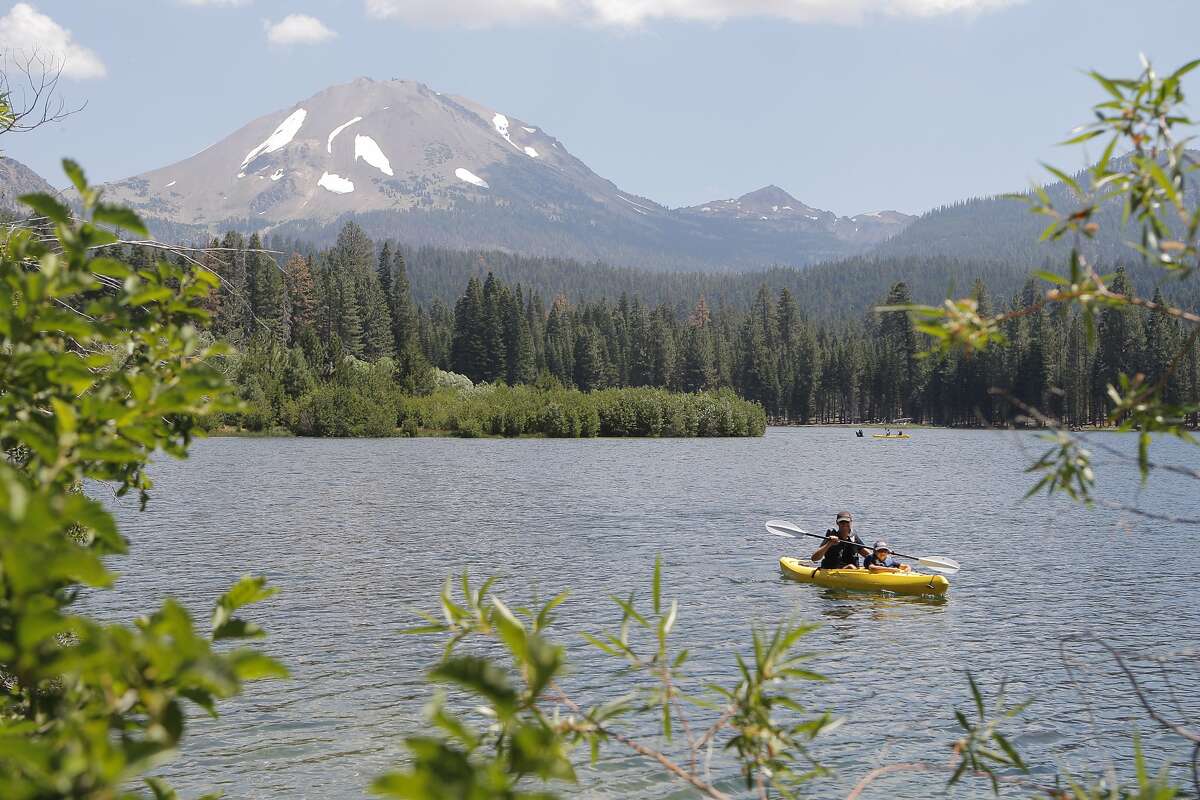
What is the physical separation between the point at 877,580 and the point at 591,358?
106201 mm

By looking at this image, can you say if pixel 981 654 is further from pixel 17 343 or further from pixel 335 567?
pixel 17 343

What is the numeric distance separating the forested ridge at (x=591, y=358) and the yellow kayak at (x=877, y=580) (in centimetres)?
5251

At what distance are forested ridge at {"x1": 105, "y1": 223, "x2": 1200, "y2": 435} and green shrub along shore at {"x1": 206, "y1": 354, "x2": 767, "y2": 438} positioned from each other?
184mm

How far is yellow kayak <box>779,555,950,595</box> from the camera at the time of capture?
1842 centimetres

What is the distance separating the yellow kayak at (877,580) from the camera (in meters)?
18.4

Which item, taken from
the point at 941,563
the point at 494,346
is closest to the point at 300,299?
the point at 494,346

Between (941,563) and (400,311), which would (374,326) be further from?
(941,563)

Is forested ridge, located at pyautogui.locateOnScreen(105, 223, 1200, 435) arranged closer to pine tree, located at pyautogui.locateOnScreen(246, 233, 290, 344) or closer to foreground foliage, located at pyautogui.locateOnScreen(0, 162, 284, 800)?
pine tree, located at pyautogui.locateOnScreen(246, 233, 290, 344)

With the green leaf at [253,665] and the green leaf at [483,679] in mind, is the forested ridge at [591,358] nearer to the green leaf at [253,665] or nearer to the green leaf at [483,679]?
the green leaf at [253,665]

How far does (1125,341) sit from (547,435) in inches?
2545

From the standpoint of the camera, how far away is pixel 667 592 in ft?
60.5

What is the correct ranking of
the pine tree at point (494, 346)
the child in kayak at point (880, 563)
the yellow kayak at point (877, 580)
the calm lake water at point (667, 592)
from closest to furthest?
1. the calm lake water at point (667, 592)
2. the yellow kayak at point (877, 580)
3. the child in kayak at point (880, 563)
4. the pine tree at point (494, 346)

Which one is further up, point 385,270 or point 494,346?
point 385,270

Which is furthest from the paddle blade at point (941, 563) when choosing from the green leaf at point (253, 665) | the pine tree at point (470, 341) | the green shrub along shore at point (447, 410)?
the pine tree at point (470, 341)
